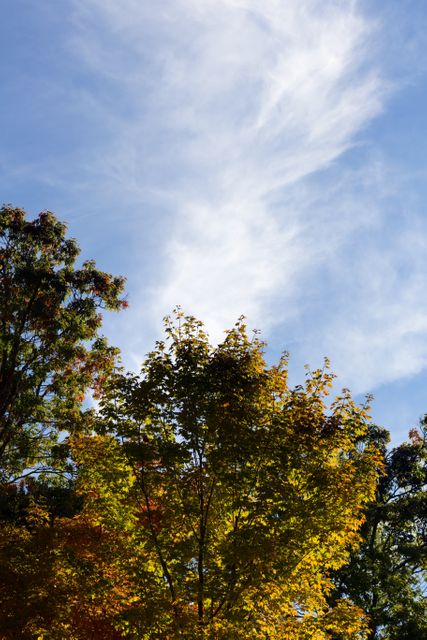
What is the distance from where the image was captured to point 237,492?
40.9ft

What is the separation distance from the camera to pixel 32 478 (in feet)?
95.4

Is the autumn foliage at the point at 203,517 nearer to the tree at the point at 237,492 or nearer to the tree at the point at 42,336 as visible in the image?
the tree at the point at 237,492

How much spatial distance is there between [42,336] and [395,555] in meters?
22.8

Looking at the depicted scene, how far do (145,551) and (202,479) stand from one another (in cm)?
264

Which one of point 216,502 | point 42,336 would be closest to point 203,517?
point 216,502

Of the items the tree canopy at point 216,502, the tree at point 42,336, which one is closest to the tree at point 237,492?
the tree canopy at point 216,502

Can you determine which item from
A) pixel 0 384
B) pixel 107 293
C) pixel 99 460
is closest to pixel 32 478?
pixel 0 384

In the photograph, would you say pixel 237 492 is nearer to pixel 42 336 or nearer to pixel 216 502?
pixel 216 502

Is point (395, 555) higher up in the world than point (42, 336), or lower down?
lower down

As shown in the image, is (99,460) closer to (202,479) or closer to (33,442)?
(202,479)

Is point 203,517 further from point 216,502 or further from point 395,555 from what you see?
point 395,555

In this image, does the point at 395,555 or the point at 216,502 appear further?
the point at 395,555

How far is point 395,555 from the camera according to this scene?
31547 mm

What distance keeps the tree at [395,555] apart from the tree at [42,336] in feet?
54.2
